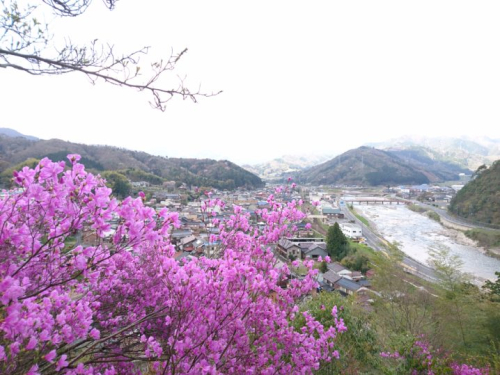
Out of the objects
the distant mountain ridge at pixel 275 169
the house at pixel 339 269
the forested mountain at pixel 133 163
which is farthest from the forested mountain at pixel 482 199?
the distant mountain ridge at pixel 275 169

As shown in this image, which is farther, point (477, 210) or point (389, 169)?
point (389, 169)

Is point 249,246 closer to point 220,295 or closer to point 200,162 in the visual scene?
point 220,295

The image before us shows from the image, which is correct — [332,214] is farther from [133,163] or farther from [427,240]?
[133,163]

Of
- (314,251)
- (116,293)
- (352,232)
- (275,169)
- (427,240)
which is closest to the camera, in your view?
(116,293)

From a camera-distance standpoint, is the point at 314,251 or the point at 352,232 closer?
the point at 314,251

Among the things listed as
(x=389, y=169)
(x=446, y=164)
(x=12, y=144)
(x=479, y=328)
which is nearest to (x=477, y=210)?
(x=479, y=328)

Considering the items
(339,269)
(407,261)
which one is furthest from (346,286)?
(407,261)

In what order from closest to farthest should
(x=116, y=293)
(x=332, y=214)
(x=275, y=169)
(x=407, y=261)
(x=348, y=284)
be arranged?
(x=116, y=293) → (x=348, y=284) → (x=407, y=261) → (x=332, y=214) → (x=275, y=169)
